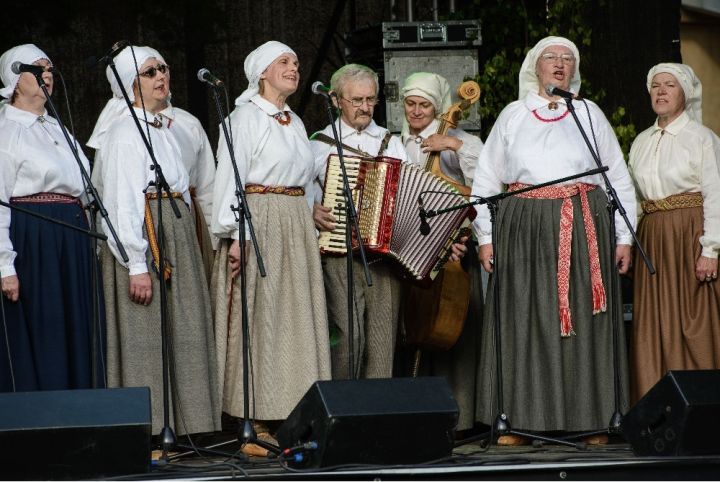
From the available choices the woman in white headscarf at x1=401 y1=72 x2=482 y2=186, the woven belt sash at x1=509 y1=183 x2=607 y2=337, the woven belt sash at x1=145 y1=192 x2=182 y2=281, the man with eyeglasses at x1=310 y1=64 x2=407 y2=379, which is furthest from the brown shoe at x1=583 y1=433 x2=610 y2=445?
the woven belt sash at x1=145 y1=192 x2=182 y2=281

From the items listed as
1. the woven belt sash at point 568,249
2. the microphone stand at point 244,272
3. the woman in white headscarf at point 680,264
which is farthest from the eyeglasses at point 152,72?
the woman in white headscarf at point 680,264

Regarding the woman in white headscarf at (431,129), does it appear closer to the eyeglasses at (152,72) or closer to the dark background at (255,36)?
the eyeglasses at (152,72)

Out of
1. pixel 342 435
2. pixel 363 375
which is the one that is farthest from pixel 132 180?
pixel 342 435

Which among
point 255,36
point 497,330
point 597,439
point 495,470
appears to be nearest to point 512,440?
point 597,439

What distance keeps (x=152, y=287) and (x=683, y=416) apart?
2.46m

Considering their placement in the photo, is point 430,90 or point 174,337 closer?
point 174,337

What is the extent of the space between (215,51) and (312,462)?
463 cm

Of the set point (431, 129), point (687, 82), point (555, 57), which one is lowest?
point (431, 129)

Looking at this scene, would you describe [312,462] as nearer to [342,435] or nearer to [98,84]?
[342,435]

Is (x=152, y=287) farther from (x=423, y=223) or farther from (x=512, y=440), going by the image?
(x=512, y=440)

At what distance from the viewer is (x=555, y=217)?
260 inches

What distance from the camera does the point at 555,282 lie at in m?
6.60

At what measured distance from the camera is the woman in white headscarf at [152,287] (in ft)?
20.3

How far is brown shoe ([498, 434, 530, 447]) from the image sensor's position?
21.4 ft
